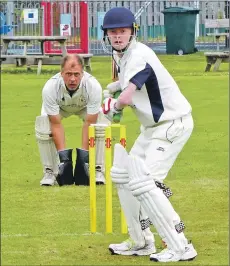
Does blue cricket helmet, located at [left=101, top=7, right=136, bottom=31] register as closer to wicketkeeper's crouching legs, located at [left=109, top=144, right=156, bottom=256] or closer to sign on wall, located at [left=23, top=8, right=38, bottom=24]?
wicketkeeper's crouching legs, located at [left=109, top=144, right=156, bottom=256]

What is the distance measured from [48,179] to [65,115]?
0.74m

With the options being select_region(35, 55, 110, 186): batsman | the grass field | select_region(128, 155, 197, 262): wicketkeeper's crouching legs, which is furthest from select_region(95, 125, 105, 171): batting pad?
select_region(128, 155, 197, 262): wicketkeeper's crouching legs

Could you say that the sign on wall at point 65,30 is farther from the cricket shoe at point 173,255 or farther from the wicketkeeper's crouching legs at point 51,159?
the cricket shoe at point 173,255

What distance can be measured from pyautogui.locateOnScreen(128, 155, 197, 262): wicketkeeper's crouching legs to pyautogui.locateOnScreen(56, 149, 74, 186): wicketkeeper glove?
3.76 m

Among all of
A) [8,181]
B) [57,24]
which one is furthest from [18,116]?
[57,24]

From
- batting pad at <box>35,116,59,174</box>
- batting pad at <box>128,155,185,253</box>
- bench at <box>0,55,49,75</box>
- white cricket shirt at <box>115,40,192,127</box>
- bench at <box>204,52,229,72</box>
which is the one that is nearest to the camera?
batting pad at <box>128,155,185,253</box>

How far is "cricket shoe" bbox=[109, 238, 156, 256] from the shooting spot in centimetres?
793

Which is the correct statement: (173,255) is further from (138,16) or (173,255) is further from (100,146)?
(138,16)

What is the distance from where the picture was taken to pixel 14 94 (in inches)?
820

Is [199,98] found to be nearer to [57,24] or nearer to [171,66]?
[171,66]

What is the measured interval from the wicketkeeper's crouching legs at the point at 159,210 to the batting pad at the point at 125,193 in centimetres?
15

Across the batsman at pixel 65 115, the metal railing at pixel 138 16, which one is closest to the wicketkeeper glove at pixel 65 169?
the batsman at pixel 65 115

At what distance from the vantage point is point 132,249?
795 centimetres

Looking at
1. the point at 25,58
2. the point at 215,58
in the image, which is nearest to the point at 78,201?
the point at 215,58
